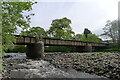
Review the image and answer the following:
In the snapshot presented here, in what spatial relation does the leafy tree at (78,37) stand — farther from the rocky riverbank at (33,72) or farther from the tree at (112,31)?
the rocky riverbank at (33,72)

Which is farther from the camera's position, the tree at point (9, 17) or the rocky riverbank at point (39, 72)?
the rocky riverbank at point (39, 72)

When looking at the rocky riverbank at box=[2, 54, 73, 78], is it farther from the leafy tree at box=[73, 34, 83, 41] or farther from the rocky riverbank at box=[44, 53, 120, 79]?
the leafy tree at box=[73, 34, 83, 41]

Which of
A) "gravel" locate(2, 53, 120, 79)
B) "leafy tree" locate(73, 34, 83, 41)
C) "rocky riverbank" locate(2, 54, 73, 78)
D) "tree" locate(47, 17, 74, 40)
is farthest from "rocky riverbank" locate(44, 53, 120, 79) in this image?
"leafy tree" locate(73, 34, 83, 41)

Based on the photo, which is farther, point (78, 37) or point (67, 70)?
point (78, 37)

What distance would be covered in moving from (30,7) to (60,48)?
35.5 m

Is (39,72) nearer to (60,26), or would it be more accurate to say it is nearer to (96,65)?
(96,65)

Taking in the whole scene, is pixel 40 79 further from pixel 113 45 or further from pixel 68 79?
pixel 113 45

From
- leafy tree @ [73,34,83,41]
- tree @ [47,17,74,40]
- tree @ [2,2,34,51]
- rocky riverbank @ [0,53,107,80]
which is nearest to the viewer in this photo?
tree @ [2,2,34,51]

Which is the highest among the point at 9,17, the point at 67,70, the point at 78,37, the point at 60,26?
the point at 60,26

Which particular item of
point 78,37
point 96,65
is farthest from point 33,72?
point 78,37

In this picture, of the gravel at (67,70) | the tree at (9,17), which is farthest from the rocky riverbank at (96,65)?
the tree at (9,17)

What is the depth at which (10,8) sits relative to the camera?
427cm

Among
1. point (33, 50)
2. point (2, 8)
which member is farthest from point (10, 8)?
point (33, 50)

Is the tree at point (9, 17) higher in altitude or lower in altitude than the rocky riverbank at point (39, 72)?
higher
